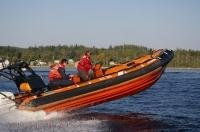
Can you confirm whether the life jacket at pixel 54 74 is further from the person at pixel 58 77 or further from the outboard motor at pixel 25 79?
the outboard motor at pixel 25 79

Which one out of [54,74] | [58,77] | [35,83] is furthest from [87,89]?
[35,83]

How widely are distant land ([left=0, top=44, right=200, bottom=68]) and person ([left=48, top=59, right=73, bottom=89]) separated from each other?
7349 centimetres

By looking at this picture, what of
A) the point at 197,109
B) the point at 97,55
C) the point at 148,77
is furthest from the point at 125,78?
the point at 97,55

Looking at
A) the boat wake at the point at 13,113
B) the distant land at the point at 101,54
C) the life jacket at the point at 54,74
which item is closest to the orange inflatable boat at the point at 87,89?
the boat wake at the point at 13,113

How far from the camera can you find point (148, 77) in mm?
12938

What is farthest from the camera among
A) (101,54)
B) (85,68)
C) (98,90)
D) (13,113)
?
(101,54)

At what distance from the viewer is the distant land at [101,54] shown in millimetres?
97825

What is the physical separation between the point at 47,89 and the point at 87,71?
130cm

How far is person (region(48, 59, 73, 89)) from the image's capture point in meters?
12.8

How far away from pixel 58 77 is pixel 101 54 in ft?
302

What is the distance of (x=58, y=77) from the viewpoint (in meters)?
12.8

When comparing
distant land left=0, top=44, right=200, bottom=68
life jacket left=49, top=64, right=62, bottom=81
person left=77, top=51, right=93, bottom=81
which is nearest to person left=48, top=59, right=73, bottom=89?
life jacket left=49, top=64, right=62, bottom=81

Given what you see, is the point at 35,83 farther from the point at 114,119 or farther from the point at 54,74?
the point at 114,119

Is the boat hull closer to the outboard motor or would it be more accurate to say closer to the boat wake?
the boat wake
